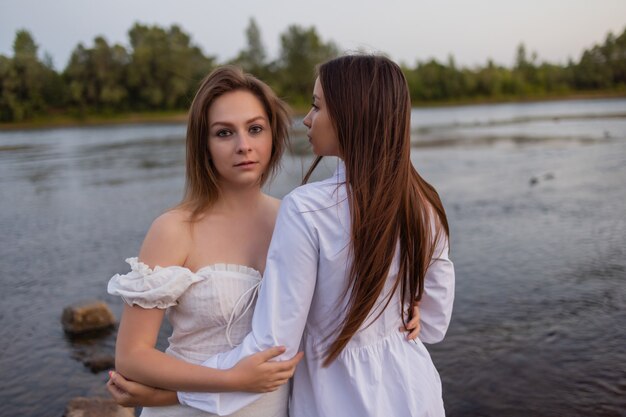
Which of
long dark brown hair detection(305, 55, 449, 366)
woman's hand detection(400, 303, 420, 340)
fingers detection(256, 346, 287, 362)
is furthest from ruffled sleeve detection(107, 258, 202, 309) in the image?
woman's hand detection(400, 303, 420, 340)

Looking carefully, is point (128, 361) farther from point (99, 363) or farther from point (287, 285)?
point (99, 363)

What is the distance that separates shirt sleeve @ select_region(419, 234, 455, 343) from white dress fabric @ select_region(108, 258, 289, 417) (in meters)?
0.57

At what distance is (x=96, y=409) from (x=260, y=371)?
3.55 meters

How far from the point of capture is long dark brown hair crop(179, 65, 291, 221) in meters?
2.02

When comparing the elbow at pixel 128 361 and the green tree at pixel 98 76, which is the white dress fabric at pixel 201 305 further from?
the green tree at pixel 98 76

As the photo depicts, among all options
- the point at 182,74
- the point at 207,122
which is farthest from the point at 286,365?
the point at 182,74

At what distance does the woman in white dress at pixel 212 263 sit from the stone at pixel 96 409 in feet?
9.39

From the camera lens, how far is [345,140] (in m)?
1.75

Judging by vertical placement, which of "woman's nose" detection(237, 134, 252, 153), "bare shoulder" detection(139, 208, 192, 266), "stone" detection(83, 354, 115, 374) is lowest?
"stone" detection(83, 354, 115, 374)

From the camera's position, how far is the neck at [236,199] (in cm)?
214

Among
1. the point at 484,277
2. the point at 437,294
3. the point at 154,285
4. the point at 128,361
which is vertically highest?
the point at 154,285

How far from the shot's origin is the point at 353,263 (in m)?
1.69

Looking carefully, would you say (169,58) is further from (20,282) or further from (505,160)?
(20,282)

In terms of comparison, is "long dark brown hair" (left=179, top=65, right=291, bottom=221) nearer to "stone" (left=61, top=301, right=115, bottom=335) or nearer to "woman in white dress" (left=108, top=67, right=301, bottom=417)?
"woman in white dress" (left=108, top=67, right=301, bottom=417)
